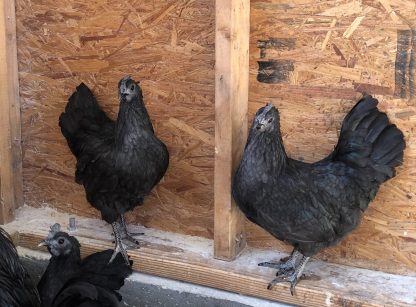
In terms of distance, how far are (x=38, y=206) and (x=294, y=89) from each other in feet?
8.04

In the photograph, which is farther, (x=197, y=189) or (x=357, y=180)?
(x=197, y=189)

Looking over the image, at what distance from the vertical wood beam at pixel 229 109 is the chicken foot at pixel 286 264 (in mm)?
266

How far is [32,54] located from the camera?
4941mm

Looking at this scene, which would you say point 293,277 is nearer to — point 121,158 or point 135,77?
→ point 121,158

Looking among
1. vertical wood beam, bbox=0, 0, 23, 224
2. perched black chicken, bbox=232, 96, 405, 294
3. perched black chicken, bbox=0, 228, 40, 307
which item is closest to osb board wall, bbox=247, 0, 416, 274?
perched black chicken, bbox=232, 96, 405, 294

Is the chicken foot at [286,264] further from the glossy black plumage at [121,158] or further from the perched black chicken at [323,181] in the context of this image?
the glossy black plumage at [121,158]

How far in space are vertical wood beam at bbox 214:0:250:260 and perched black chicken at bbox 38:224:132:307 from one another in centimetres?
72

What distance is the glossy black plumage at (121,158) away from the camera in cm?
422

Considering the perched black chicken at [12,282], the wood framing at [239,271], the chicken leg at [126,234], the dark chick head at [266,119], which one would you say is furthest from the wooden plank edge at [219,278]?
the perched black chicken at [12,282]

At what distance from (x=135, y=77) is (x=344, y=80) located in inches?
61.2

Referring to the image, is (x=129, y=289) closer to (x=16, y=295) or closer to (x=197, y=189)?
(x=197, y=189)

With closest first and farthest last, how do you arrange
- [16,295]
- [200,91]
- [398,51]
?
[16,295] < [398,51] < [200,91]

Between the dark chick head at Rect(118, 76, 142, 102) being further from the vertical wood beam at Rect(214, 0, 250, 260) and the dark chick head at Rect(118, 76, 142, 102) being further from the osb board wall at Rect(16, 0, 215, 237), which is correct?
the vertical wood beam at Rect(214, 0, 250, 260)

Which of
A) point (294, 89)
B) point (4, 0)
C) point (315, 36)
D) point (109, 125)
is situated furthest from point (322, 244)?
point (4, 0)
